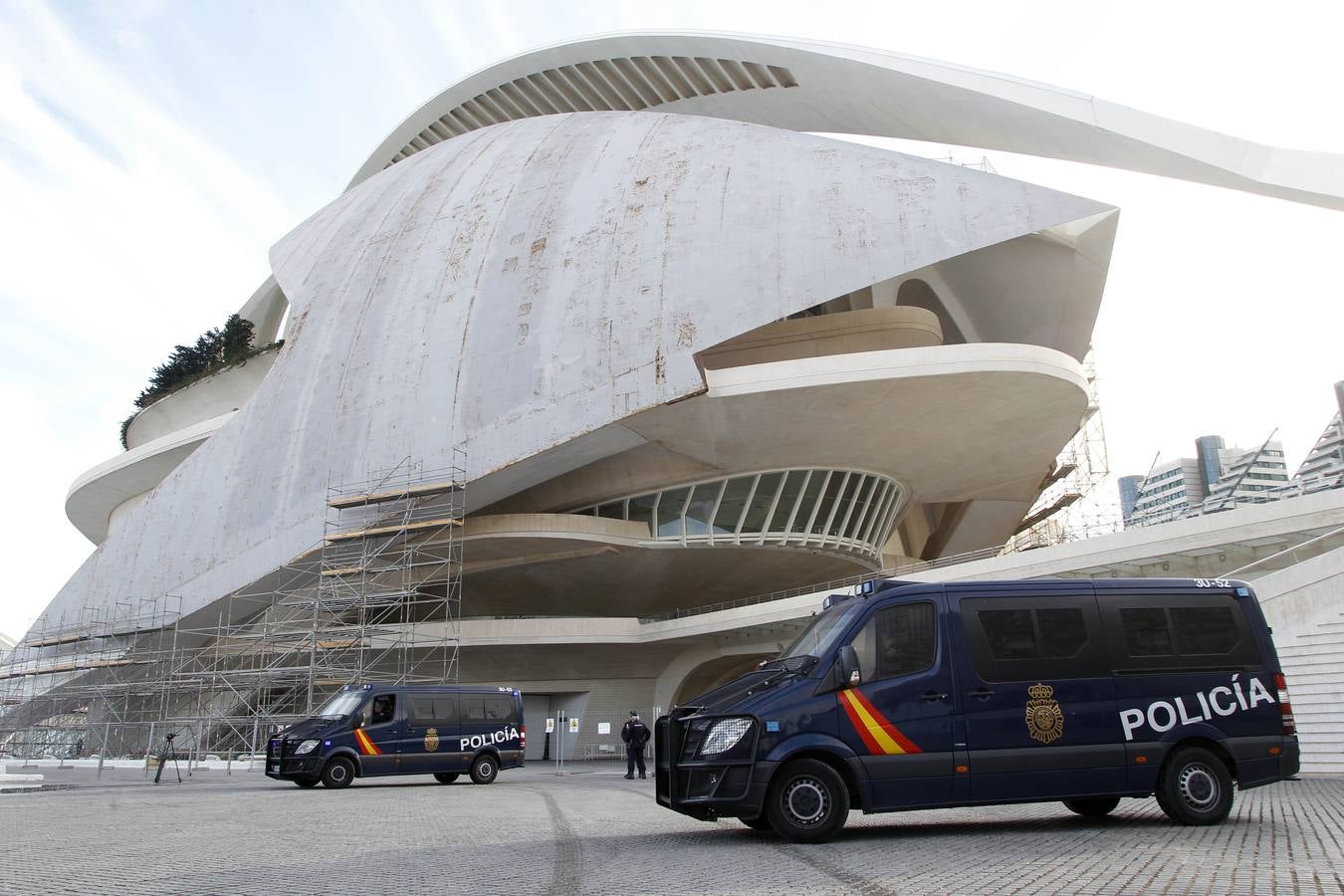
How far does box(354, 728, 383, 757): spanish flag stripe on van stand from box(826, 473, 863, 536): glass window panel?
49.8 ft

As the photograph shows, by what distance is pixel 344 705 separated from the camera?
1505 centimetres

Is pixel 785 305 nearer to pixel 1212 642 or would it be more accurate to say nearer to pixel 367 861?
pixel 1212 642

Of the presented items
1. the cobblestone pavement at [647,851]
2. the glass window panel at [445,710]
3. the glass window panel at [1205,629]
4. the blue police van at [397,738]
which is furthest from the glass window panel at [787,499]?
the glass window panel at [1205,629]

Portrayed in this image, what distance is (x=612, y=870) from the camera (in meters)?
5.59

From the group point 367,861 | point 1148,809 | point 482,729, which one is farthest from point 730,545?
point 367,861

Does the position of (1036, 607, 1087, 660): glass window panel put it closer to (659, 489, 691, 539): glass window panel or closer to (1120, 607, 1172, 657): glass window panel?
(1120, 607, 1172, 657): glass window panel

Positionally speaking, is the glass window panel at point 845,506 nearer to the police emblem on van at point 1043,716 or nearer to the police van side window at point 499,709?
the police van side window at point 499,709

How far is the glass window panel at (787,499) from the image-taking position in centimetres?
2603

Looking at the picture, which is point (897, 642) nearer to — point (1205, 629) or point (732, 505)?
point (1205, 629)

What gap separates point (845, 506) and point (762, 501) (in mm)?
2637

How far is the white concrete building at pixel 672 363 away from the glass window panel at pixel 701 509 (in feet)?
0.20

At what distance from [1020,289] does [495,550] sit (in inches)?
707

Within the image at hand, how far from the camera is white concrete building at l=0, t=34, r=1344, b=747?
22.9 m

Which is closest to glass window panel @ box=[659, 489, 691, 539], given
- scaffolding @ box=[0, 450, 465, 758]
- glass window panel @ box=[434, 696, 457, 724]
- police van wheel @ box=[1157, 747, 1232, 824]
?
scaffolding @ box=[0, 450, 465, 758]
